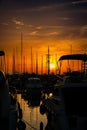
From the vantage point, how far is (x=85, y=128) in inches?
619

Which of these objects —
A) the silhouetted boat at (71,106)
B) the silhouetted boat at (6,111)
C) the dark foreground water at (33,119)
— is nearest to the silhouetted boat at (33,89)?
the dark foreground water at (33,119)

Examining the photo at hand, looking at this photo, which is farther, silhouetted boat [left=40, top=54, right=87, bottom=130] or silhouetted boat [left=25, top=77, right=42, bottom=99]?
silhouetted boat [left=25, top=77, right=42, bottom=99]

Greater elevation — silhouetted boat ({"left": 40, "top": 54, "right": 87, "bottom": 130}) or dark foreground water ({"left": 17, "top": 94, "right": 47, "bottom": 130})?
silhouetted boat ({"left": 40, "top": 54, "right": 87, "bottom": 130})

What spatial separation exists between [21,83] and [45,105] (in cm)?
3460

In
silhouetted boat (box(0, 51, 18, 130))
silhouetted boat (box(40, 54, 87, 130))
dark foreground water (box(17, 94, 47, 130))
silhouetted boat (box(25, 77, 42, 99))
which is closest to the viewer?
silhouetted boat (box(0, 51, 18, 130))

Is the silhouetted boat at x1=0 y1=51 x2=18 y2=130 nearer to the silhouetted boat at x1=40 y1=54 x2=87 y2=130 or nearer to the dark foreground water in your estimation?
the silhouetted boat at x1=40 y1=54 x2=87 y2=130

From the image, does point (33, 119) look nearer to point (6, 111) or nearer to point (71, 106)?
point (71, 106)

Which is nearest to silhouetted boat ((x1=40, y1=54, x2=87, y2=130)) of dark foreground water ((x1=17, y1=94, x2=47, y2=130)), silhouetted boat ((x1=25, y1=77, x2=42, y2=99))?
dark foreground water ((x1=17, y1=94, x2=47, y2=130))

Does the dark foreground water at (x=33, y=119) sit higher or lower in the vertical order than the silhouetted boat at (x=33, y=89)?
lower

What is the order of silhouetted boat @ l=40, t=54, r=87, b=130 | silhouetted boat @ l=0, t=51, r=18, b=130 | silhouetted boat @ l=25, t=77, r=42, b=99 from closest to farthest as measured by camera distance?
silhouetted boat @ l=0, t=51, r=18, b=130, silhouetted boat @ l=40, t=54, r=87, b=130, silhouetted boat @ l=25, t=77, r=42, b=99

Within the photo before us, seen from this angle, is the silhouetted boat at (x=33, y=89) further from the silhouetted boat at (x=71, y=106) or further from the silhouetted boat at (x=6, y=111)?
the silhouetted boat at (x=6, y=111)

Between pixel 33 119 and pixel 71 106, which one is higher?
pixel 71 106

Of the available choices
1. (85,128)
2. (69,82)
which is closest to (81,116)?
(85,128)

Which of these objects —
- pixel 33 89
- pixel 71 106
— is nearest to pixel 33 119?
pixel 71 106
